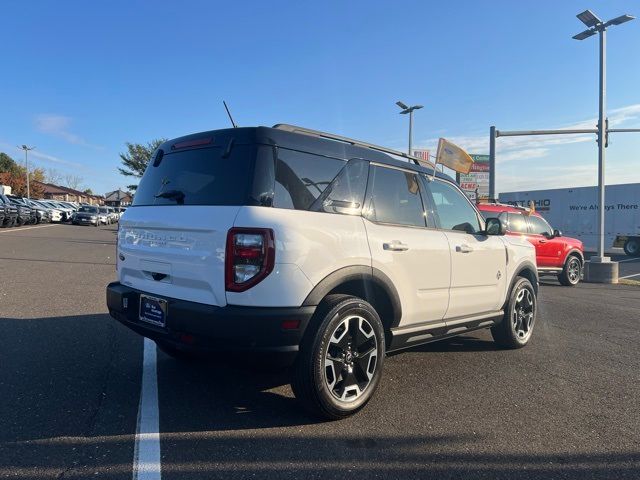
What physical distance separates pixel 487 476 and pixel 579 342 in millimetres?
3943

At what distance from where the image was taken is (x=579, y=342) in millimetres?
6195

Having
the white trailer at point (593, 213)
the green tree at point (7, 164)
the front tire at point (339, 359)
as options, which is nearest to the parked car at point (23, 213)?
the white trailer at point (593, 213)

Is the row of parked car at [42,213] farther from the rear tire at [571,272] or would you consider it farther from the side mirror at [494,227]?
the side mirror at [494,227]

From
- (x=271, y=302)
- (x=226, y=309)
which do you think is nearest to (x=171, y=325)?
(x=226, y=309)

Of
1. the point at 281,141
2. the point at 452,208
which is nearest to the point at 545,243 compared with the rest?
the point at 452,208

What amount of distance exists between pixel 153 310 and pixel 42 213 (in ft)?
115

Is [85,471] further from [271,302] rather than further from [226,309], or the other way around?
[271,302]

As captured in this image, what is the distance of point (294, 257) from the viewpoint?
326 cm

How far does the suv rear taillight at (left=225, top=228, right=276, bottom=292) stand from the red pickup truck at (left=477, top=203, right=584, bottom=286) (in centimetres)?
938

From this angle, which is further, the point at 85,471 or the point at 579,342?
the point at 579,342

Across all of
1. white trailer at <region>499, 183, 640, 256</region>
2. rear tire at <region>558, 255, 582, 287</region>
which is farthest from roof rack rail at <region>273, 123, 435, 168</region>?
white trailer at <region>499, 183, 640, 256</region>

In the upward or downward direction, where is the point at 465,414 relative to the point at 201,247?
downward

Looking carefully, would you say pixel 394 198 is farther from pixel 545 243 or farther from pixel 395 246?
pixel 545 243

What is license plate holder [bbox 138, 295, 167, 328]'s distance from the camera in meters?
3.53
